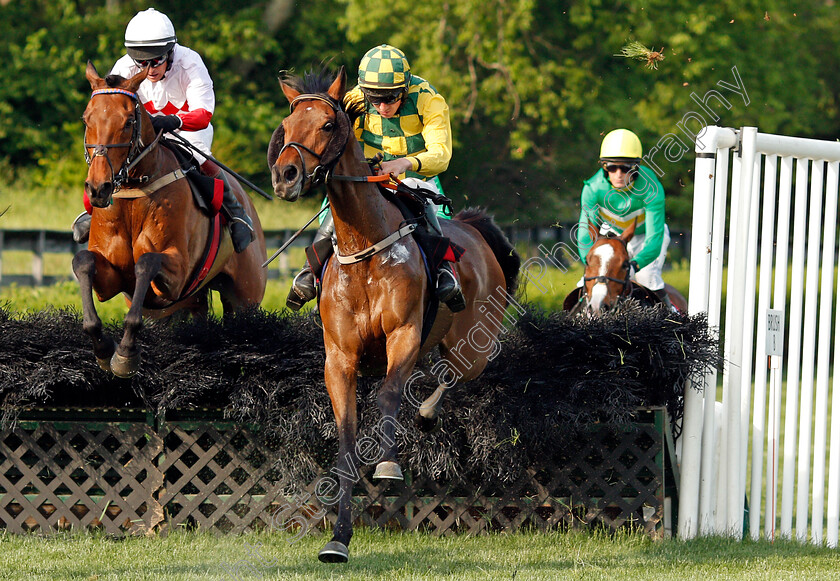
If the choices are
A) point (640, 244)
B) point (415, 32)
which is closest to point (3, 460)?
point (640, 244)

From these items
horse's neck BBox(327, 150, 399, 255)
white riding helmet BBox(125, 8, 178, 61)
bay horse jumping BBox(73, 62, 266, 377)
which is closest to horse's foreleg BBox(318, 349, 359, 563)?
horse's neck BBox(327, 150, 399, 255)

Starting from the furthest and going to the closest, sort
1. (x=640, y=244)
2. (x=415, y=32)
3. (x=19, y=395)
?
(x=415, y=32)
(x=640, y=244)
(x=19, y=395)

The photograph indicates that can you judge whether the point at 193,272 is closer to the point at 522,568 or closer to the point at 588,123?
the point at 522,568

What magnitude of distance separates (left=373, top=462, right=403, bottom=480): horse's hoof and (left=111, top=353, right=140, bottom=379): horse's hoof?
1589mm

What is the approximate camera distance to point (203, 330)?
6066 millimetres

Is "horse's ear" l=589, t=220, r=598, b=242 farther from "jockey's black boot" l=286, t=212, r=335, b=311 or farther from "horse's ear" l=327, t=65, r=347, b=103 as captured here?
"horse's ear" l=327, t=65, r=347, b=103

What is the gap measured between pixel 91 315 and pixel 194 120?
154 cm

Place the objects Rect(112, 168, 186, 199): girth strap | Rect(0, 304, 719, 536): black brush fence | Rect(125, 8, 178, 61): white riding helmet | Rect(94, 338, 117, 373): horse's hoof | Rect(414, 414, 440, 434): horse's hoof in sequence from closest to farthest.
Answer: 1. Rect(414, 414, 440, 434): horse's hoof
2. Rect(94, 338, 117, 373): horse's hoof
3. Rect(0, 304, 719, 536): black brush fence
4. Rect(112, 168, 186, 199): girth strap
5. Rect(125, 8, 178, 61): white riding helmet

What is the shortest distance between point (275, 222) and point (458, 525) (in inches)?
639

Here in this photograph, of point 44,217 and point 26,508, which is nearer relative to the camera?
point 26,508

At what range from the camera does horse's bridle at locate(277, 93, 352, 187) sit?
4605mm

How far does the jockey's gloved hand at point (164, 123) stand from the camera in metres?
6.21

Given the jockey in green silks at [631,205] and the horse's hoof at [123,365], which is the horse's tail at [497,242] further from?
the horse's hoof at [123,365]

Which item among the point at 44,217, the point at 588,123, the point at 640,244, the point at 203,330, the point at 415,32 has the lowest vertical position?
the point at 203,330
